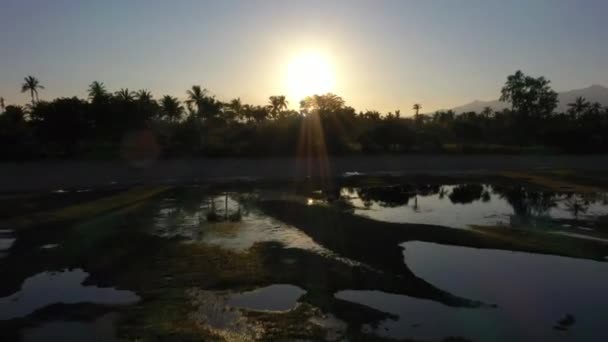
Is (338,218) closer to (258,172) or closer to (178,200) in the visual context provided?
(178,200)

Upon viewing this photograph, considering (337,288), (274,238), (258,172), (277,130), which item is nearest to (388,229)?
(274,238)

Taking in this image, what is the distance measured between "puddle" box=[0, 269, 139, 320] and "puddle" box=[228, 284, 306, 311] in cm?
252

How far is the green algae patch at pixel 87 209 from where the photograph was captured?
70.8 ft

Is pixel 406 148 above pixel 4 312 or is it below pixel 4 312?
above

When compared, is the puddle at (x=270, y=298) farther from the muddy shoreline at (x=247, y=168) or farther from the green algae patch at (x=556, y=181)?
the green algae patch at (x=556, y=181)

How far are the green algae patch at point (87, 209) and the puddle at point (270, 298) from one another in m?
13.9

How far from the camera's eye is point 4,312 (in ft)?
34.2

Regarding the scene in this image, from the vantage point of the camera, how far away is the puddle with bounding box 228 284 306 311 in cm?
1059

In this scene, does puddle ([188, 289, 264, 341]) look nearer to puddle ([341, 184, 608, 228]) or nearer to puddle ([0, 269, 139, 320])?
puddle ([0, 269, 139, 320])

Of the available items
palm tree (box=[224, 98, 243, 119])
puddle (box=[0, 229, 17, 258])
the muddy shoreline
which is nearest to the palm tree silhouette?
palm tree (box=[224, 98, 243, 119])

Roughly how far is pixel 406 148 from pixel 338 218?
38977 millimetres

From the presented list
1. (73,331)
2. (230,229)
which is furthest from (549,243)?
(73,331)

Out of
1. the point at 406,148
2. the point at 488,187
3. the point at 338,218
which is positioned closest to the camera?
the point at 338,218

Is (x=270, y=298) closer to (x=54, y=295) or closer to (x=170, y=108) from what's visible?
(x=54, y=295)
